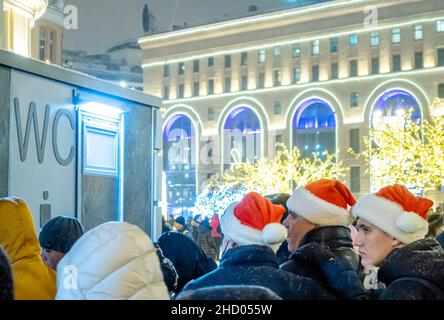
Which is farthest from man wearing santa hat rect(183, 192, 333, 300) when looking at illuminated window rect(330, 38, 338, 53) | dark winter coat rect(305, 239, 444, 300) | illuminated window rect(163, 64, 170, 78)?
illuminated window rect(163, 64, 170, 78)

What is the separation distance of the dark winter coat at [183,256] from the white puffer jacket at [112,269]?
11.6 ft

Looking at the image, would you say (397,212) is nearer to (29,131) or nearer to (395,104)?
(29,131)

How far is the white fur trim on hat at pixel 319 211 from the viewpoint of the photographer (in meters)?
5.24

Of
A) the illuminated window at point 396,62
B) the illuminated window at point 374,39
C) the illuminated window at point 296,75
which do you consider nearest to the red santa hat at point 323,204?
the illuminated window at point 396,62

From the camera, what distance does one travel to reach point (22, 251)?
3.82 metres

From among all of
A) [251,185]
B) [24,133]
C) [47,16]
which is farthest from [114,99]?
[251,185]

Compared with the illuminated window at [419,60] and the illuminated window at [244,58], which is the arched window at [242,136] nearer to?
the illuminated window at [244,58]

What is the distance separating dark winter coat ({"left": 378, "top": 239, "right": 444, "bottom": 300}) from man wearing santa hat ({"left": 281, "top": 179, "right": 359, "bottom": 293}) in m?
1.16

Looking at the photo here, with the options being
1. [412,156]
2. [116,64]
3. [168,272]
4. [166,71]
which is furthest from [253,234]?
[116,64]

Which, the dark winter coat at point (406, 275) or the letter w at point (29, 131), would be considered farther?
the letter w at point (29, 131)

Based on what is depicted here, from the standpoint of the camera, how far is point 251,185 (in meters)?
57.9

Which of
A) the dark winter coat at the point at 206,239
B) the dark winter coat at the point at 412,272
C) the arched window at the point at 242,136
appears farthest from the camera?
the arched window at the point at 242,136

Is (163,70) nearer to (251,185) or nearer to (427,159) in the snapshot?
(251,185)

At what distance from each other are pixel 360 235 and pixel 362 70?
6097cm
